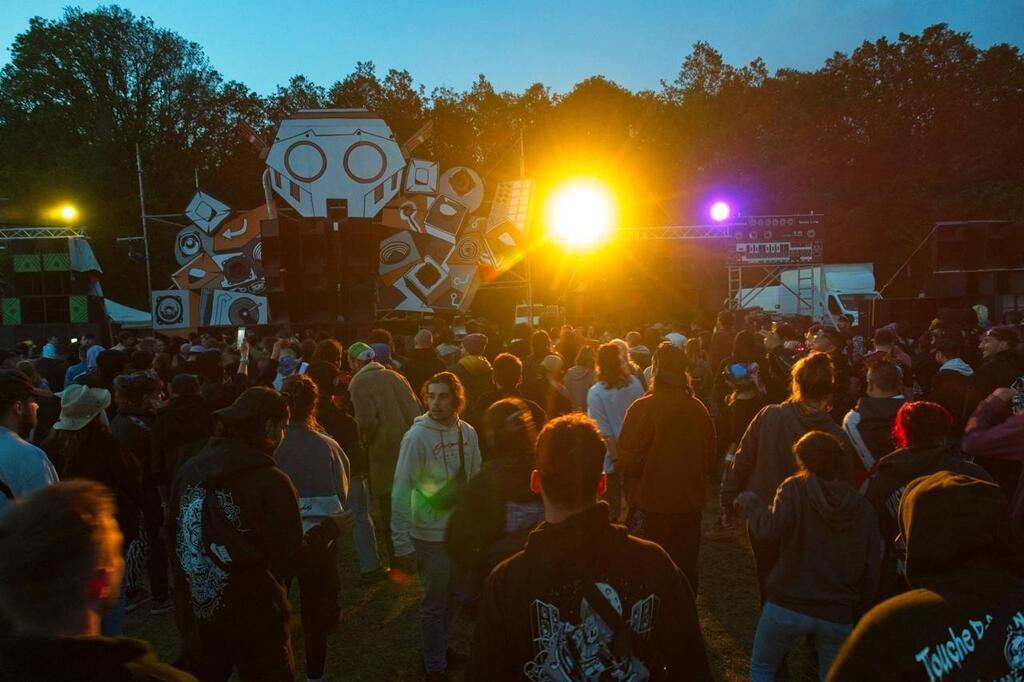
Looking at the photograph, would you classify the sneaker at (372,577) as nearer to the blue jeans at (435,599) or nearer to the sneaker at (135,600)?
the sneaker at (135,600)

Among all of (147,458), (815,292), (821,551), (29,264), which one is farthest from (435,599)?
(815,292)

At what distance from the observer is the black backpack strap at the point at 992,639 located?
1628 millimetres

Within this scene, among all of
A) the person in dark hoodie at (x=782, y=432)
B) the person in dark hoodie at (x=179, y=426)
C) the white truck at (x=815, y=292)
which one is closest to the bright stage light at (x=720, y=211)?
the white truck at (x=815, y=292)

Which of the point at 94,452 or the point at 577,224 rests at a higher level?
the point at 577,224

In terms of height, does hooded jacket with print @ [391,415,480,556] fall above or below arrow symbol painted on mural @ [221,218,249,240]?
below

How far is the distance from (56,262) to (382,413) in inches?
771

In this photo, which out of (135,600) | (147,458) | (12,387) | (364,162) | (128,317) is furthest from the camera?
(128,317)

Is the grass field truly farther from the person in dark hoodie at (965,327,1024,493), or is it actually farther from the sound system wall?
the sound system wall

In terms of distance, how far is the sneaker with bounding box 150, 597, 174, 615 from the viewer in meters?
5.59

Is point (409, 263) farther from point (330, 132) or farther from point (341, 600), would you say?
point (341, 600)

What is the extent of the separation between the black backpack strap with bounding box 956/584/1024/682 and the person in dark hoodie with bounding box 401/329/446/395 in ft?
20.8

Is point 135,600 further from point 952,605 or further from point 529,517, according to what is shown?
point 952,605

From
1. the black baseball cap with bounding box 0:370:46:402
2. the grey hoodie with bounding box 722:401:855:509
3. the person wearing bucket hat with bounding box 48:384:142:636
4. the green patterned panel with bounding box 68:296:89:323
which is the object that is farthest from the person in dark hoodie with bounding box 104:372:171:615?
the green patterned panel with bounding box 68:296:89:323

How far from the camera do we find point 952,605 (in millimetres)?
1700
